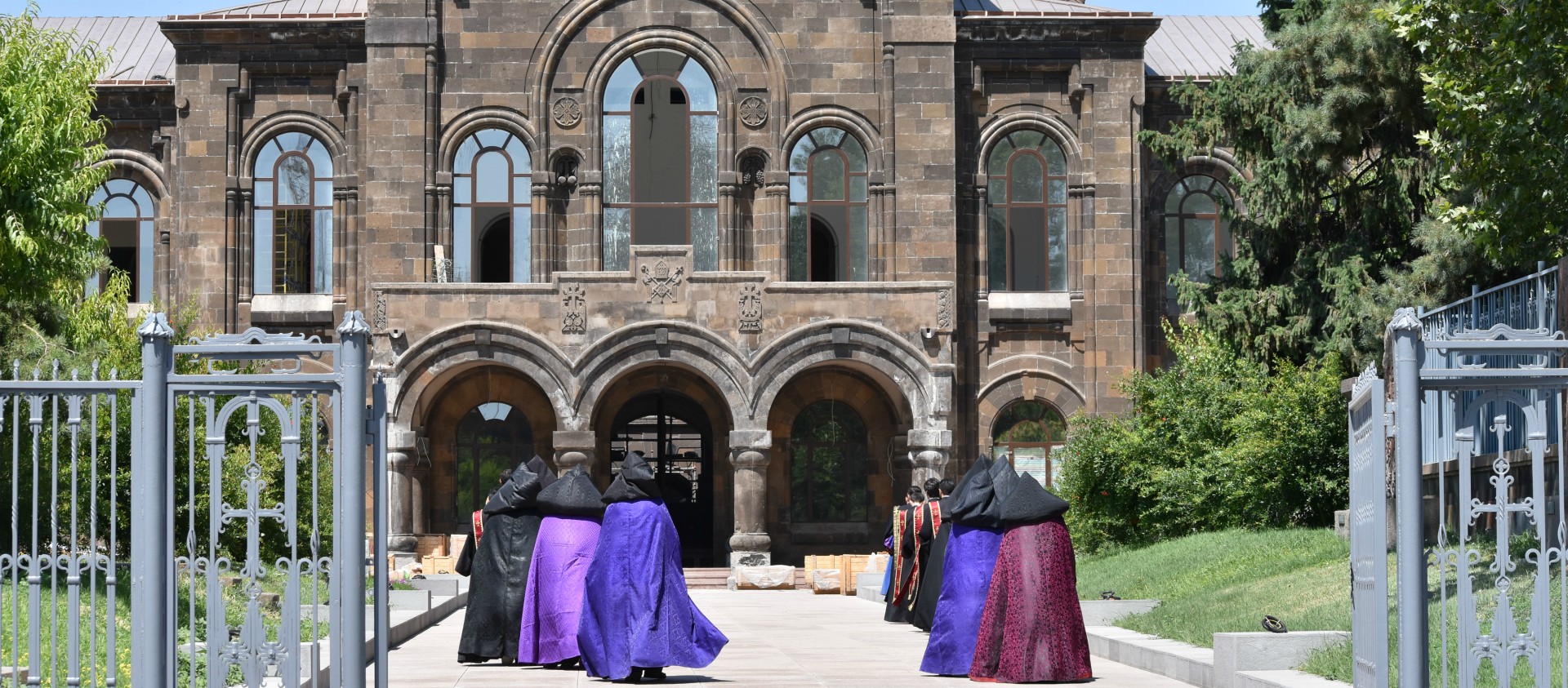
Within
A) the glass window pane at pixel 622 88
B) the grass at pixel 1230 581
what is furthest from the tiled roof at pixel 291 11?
the grass at pixel 1230 581

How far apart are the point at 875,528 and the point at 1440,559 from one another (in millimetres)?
25101

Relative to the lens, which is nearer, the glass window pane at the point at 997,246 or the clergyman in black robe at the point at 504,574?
the clergyman in black robe at the point at 504,574

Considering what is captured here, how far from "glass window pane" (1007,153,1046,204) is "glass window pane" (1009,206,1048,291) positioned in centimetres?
20

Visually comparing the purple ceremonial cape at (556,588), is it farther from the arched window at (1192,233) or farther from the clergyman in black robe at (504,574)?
the arched window at (1192,233)

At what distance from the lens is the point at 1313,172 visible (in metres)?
26.4

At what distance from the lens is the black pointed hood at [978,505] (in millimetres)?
15359

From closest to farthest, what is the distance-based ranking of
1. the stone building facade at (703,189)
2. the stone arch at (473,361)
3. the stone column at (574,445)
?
the stone column at (574,445) < the stone arch at (473,361) < the stone building facade at (703,189)

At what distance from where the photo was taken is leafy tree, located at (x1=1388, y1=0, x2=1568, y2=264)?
16.2m

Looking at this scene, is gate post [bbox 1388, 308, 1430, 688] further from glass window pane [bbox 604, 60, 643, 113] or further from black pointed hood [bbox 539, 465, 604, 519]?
glass window pane [bbox 604, 60, 643, 113]

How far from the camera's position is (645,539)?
14297 millimetres

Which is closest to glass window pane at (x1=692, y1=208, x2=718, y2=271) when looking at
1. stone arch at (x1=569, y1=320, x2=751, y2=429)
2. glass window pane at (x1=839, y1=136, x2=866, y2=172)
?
glass window pane at (x1=839, y1=136, x2=866, y2=172)

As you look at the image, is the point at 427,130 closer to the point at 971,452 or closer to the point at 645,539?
the point at 971,452

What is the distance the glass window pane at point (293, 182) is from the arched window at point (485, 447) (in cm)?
545

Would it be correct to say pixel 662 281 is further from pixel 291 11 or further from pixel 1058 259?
pixel 291 11
